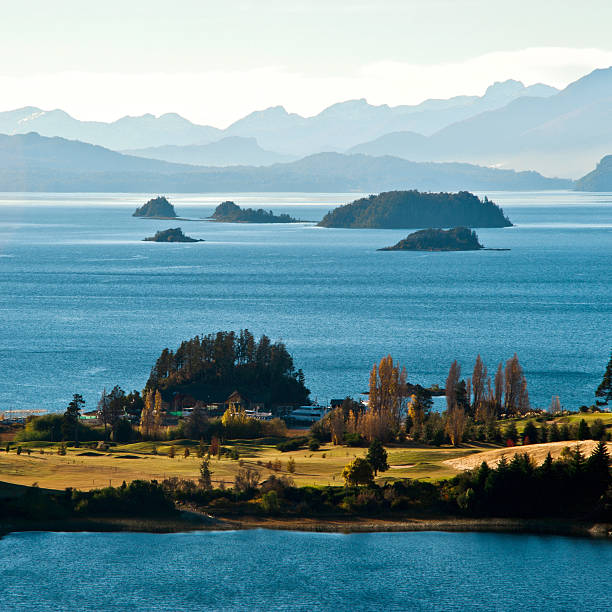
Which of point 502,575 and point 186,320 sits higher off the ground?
point 186,320

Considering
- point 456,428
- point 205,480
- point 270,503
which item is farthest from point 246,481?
point 456,428

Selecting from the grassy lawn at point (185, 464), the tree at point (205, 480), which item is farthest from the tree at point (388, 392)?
the tree at point (205, 480)

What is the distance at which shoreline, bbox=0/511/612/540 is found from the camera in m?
56.2

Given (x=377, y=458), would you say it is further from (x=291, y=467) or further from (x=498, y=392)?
(x=498, y=392)

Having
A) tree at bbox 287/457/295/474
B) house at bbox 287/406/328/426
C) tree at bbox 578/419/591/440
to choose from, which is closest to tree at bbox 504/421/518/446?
tree at bbox 578/419/591/440

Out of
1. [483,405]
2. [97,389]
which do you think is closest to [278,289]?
[97,389]

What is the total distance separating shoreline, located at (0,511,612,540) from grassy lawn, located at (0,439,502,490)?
15.1 feet

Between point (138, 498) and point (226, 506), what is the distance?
5.01 m

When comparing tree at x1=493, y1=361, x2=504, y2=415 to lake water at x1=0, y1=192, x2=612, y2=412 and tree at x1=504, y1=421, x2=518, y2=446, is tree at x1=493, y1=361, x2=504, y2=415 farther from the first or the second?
tree at x1=504, y1=421, x2=518, y2=446

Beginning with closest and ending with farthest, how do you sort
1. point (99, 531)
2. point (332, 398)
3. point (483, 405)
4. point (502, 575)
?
point (502, 575) → point (99, 531) → point (483, 405) → point (332, 398)

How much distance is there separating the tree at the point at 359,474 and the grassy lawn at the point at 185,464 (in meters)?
1.87

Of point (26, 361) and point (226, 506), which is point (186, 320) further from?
point (226, 506)

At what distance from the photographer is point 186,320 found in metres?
137

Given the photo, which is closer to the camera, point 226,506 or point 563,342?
point 226,506
